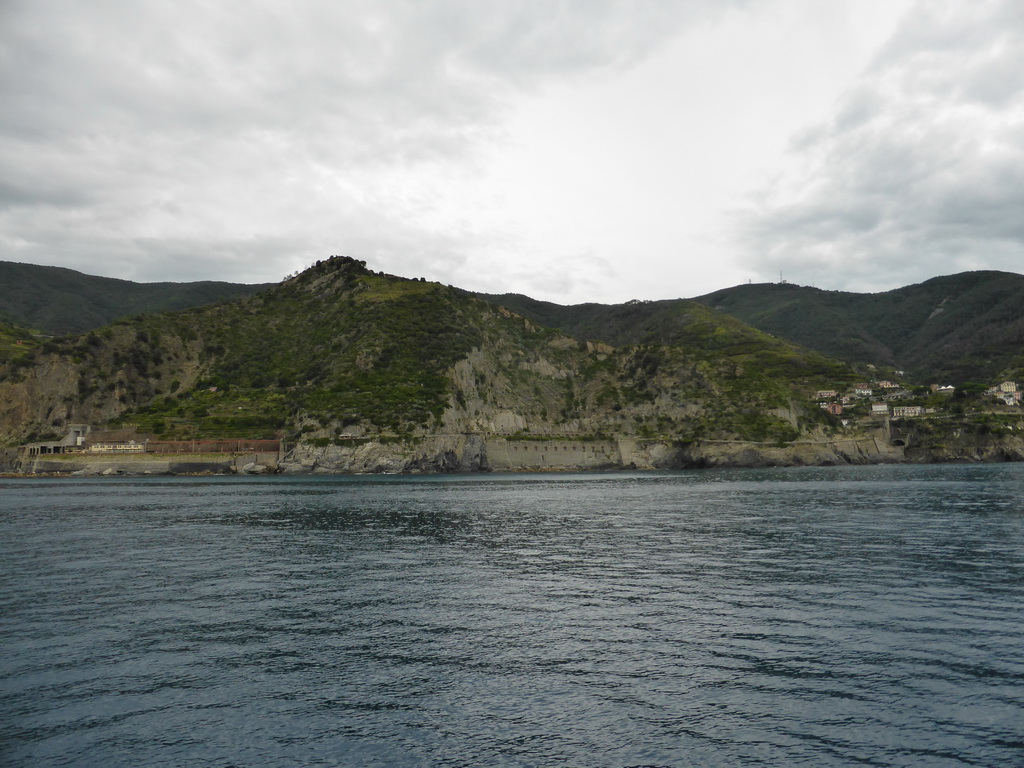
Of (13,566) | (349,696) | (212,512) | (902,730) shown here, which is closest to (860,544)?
(902,730)

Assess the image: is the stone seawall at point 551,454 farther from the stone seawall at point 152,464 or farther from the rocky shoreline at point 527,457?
the stone seawall at point 152,464

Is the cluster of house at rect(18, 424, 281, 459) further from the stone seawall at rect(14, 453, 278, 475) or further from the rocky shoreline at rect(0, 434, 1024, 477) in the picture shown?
the rocky shoreline at rect(0, 434, 1024, 477)

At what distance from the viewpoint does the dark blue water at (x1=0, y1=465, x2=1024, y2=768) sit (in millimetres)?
13266

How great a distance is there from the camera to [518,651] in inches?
764

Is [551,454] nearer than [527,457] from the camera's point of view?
No

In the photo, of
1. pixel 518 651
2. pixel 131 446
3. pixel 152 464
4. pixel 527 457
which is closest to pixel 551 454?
pixel 527 457

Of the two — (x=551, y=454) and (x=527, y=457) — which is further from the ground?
(x=551, y=454)

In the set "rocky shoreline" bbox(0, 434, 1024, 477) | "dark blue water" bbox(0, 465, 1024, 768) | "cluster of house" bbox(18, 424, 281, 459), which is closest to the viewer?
"dark blue water" bbox(0, 465, 1024, 768)

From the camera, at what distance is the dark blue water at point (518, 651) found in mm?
13266

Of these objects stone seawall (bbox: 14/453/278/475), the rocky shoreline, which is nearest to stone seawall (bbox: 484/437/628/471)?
the rocky shoreline

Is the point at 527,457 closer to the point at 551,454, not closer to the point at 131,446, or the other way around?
the point at 551,454

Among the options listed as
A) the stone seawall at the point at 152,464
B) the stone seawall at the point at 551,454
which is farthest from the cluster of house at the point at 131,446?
the stone seawall at the point at 551,454

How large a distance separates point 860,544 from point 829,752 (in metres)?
29.7

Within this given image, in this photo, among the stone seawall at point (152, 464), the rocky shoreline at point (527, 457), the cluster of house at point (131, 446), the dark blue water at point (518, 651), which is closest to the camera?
the dark blue water at point (518, 651)
